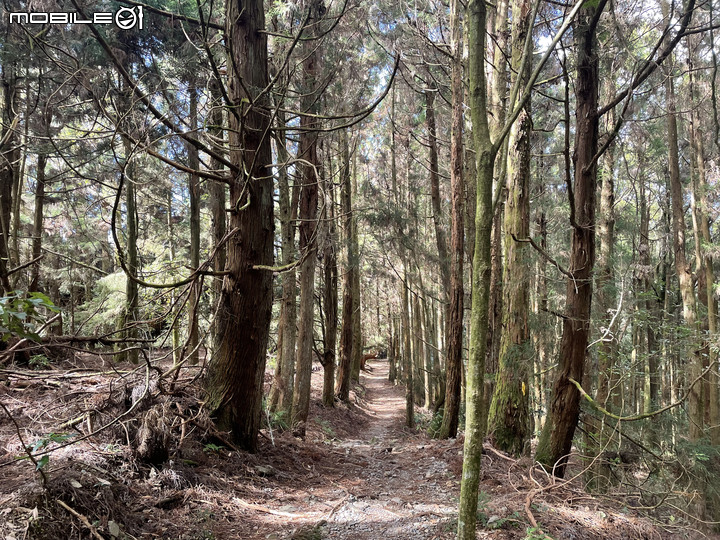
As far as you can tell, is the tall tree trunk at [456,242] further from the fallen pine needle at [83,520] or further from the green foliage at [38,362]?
the green foliage at [38,362]

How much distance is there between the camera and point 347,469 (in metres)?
6.30

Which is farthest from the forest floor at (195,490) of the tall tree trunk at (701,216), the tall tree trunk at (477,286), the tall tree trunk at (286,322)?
the tall tree trunk at (701,216)

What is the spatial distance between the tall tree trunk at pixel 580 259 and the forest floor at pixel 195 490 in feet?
2.63

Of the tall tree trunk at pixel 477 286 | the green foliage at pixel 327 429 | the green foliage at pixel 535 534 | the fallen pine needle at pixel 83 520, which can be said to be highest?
the tall tree trunk at pixel 477 286

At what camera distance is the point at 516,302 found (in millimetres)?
6723

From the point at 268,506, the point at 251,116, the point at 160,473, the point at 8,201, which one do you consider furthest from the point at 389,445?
the point at 8,201

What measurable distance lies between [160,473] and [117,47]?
25.5ft

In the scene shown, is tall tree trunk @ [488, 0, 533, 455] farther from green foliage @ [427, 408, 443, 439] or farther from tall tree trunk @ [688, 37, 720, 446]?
tall tree trunk @ [688, 37, 720, 446]

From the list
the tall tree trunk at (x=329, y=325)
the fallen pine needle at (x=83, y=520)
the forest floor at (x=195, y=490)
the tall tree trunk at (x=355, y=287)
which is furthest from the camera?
the tall tree trunk at (x=355, y=287)

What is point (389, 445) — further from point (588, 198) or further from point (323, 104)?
point (323, 104)

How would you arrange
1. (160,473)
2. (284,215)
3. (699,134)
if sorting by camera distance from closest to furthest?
(160,473)
(284,215)
(699,134)

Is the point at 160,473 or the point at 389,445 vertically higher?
the point at 160,473

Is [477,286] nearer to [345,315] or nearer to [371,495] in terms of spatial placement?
[371,495]

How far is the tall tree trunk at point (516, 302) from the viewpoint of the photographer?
662 cm
